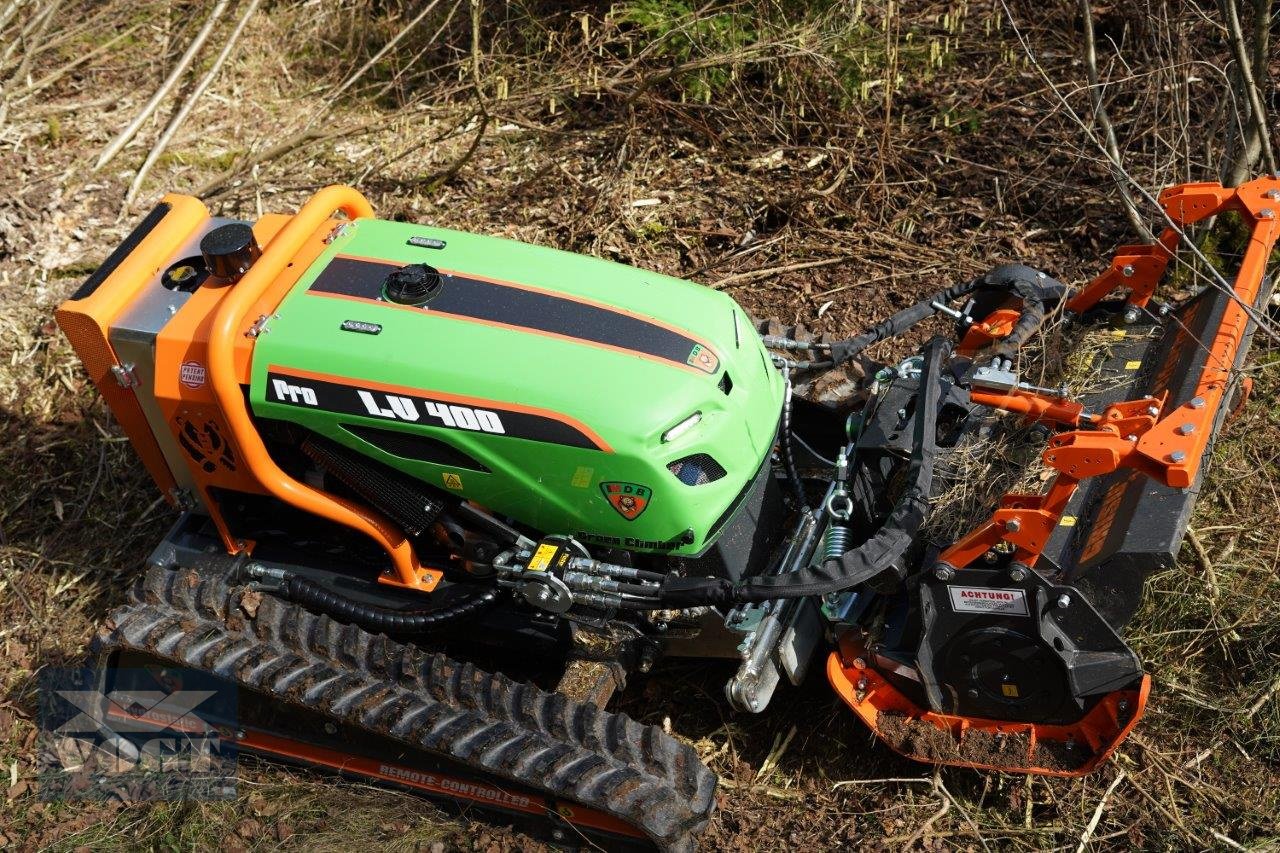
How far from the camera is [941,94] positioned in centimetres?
770

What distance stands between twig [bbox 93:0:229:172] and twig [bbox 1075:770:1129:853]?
22.0 feet

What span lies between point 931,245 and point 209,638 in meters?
4.43

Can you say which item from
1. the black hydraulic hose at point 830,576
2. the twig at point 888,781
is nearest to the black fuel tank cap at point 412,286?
the black hydraulic hose at point 830,576

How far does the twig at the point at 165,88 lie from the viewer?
7.84 m

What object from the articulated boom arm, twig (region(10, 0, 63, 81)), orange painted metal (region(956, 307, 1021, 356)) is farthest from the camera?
twig (region(10, 0, 63, 81))

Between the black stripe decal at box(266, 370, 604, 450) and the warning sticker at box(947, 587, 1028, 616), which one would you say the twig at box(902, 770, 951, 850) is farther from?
the black stripe decal at box(266, 370, 604, 450)

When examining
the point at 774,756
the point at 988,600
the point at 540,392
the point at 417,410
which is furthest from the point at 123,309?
the point at 988,600

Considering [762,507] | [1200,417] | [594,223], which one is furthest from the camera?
[594,223]

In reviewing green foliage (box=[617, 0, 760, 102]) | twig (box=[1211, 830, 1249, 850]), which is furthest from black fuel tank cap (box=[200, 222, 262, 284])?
twig (box=[1211, 830, 1249, 850])

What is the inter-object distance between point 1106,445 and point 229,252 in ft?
10.1

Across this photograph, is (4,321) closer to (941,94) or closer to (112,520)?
(112,520)

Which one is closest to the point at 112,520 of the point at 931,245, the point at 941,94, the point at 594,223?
the point at 594,223

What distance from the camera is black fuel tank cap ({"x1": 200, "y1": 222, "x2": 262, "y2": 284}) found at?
177 inches

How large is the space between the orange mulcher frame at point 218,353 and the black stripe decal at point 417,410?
0.20 metres
